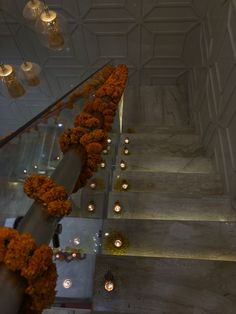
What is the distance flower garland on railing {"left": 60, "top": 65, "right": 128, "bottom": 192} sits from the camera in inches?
Result: 75.0

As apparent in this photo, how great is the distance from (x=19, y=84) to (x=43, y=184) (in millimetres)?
4196

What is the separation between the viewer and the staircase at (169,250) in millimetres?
2004

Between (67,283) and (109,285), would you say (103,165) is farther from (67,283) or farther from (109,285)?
(67,283)

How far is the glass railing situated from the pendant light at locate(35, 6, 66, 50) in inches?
64.4

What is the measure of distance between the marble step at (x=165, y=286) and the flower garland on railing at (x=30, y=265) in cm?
100

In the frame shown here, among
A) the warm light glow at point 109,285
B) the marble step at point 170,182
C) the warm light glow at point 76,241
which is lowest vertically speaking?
the warm light glow at point 109,285

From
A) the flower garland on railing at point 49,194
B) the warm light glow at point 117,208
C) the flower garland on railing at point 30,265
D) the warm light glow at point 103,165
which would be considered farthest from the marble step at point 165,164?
the flower garland on railing at point 30,265

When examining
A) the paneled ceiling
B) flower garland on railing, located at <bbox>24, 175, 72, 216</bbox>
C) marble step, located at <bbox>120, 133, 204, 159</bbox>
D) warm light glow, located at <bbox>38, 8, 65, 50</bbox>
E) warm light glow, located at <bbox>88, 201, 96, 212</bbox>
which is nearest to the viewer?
flower garland on railing, located at <bbox>24, 175, 72, 216</bbox>

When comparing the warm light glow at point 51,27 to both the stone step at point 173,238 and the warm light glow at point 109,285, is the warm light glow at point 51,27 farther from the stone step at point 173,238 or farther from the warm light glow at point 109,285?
the warm light glow at point 109,285

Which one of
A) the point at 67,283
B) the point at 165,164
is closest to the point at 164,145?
the point at 165,164

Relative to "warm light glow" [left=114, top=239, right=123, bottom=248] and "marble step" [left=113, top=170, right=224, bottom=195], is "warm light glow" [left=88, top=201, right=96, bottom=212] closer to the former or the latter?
"warm light glow" [left=114, top=239, right=123, bottom=248]

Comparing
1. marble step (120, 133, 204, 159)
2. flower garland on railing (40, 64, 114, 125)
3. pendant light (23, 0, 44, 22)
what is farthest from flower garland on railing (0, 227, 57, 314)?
pendant light (23, 0, 44, 22)

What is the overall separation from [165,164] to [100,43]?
3.50 m

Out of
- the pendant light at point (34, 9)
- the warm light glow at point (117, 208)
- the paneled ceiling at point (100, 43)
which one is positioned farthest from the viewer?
the paneled ceiling at point (100, 43)
